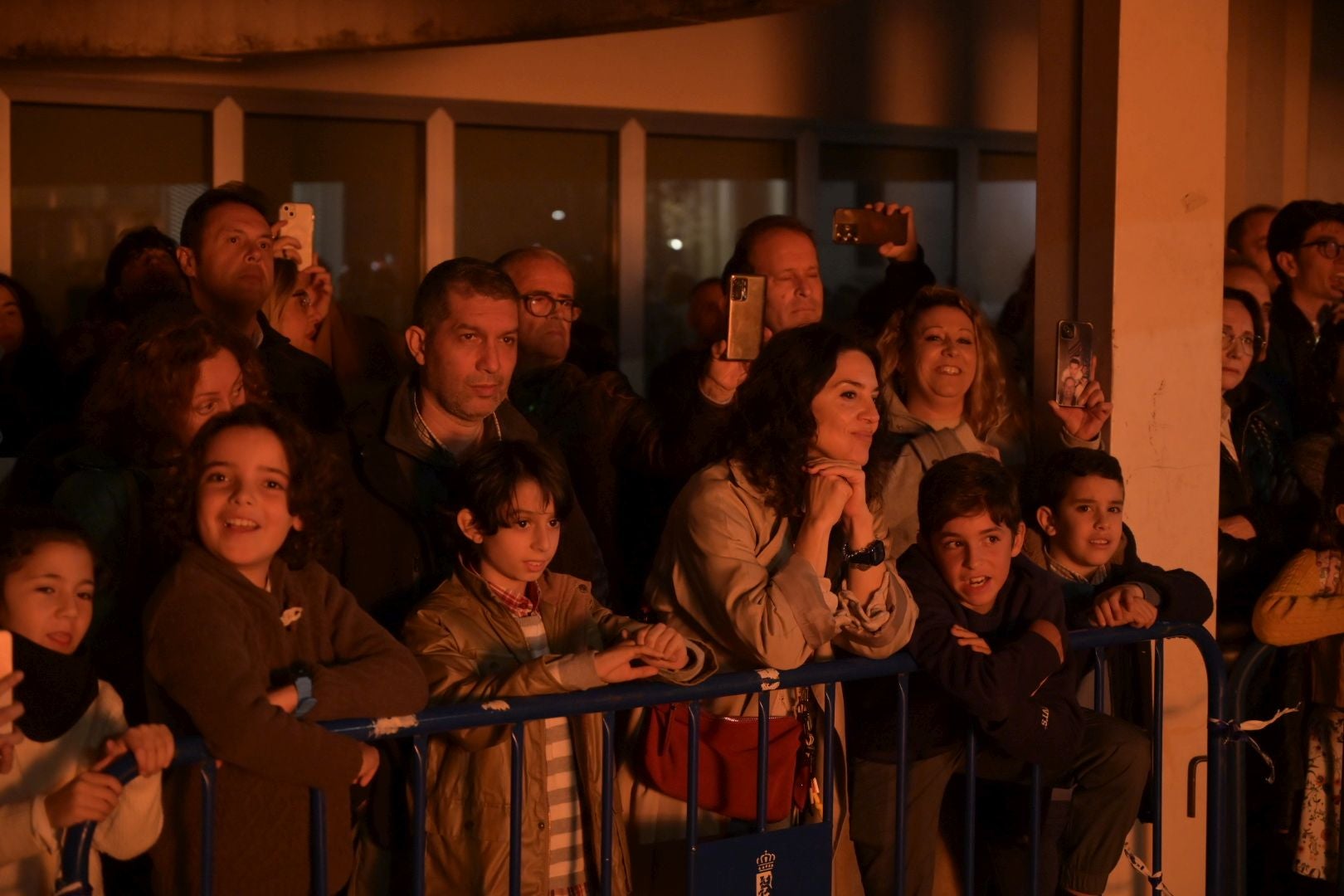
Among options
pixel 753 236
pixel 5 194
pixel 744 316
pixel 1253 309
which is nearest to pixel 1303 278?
pixel 1253 309

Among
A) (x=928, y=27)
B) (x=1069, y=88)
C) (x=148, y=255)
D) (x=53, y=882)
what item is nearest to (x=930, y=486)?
(x=1069, y=88)

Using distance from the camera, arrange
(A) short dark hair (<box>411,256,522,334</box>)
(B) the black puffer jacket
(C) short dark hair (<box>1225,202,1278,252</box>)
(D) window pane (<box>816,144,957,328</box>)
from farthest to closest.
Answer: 1. (D) window pane (<box>816,144,957,328</box>)
2. (C) short dark hair (<box>1225,202,1278,252</box>)
3. (B) the black puffer jacket
4. (A) short dark hair (<box>411,256,522,334</box>)

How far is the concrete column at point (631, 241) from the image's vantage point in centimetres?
902

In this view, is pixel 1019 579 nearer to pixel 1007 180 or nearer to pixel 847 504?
pixel 847 504

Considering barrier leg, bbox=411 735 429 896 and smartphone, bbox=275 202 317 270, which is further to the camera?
smartphone, bbox=275 202 317 270

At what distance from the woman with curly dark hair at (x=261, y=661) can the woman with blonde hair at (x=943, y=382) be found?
1.79m

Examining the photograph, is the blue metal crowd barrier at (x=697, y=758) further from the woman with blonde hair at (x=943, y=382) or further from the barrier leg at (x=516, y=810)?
the woman with blonde hair at (x=943, y=382)

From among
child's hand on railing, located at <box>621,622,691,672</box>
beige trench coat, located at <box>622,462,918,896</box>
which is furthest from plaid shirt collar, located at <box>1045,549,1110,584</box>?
child's hand on railing, located at <box>621,622,691,672</box>

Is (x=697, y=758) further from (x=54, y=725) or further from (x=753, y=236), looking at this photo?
(x=753, y=236)

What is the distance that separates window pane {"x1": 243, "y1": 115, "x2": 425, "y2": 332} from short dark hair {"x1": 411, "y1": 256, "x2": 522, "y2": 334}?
153 inches

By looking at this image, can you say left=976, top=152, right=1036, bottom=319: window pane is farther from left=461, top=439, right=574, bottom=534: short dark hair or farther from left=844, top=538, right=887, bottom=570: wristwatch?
left=461, top=439, right=574, bottom=534: short dark hair

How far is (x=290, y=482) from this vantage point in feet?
11.8

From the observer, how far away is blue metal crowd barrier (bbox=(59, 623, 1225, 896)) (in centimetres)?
324

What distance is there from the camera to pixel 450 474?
168 inches
